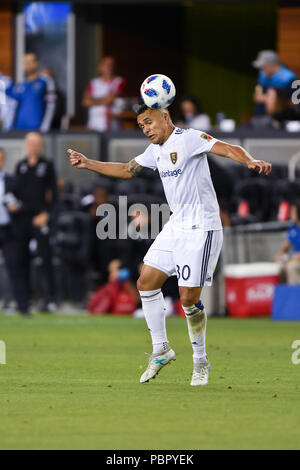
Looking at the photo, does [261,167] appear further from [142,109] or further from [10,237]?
[10,237]

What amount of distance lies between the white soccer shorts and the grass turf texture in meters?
0.86

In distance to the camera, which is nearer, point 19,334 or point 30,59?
point 19,334

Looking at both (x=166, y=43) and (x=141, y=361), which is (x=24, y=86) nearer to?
(x=141, y=361)

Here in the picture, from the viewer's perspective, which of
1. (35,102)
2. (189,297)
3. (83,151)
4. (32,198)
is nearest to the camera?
(189,297)

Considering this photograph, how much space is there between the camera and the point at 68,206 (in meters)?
21.1

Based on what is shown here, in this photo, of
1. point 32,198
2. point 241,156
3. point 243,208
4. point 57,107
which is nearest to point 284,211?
point 243,208

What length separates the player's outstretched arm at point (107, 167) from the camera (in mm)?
10492

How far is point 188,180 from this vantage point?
398 inches

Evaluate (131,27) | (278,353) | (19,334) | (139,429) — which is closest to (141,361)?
(278,353)

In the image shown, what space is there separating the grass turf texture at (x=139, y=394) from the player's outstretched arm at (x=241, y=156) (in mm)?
1644

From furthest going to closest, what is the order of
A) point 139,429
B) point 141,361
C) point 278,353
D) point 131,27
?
point 131,27 < point 278,353 < point 141,361 < point 139,429

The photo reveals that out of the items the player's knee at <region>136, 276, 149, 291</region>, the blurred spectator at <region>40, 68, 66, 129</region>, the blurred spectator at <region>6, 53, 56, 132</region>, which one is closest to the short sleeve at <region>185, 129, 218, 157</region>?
the player's knee at <region>136, 276, 149, 291</region>

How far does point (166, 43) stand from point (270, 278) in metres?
18.9

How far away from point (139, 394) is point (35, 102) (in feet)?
46.7
